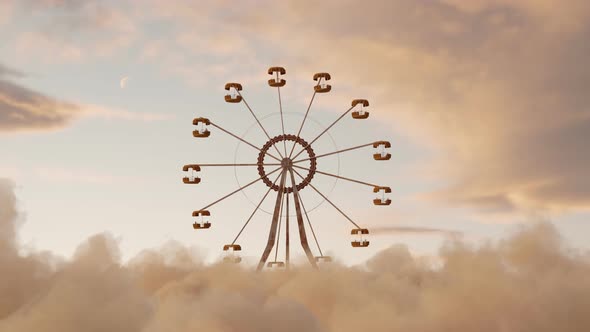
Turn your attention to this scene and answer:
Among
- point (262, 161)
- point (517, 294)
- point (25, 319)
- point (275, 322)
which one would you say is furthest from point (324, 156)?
point (25, 319)

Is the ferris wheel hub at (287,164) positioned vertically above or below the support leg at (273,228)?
above

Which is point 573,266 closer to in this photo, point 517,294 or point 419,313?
point 517,294

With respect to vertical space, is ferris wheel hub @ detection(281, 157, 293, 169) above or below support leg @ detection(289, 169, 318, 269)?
above

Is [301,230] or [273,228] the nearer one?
[273,228]

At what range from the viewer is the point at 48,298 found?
30094mm

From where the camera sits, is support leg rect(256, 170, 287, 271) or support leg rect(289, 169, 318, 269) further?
support leg rect(289, 169, 318, 269)

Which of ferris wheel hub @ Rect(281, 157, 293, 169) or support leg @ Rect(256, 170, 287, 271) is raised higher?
ferris wheel hub @ Rect(281, 157, 293, 169)

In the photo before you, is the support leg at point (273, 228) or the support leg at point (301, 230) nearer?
the support leg at point (273, 228)

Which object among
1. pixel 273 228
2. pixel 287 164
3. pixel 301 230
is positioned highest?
pixel 287 164

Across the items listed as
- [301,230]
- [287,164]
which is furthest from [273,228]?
[287,164]

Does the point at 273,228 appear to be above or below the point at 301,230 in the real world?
above

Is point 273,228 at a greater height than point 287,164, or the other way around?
point 287,164

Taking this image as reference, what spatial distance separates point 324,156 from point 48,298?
26024mm

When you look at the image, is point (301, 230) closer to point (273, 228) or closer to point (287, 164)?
point (273, 228)
